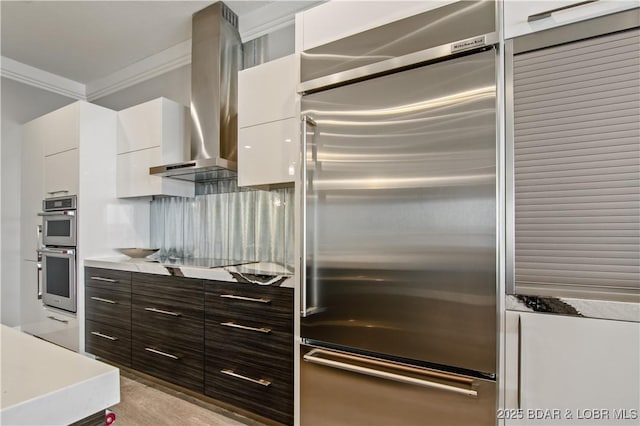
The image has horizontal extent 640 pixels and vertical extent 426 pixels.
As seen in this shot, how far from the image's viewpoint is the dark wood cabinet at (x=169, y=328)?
225cm

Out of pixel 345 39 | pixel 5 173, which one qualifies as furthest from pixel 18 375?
pixel 5 173

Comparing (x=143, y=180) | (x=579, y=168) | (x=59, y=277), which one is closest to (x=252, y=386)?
(x=579, y=168)

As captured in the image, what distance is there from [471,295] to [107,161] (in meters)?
3.20

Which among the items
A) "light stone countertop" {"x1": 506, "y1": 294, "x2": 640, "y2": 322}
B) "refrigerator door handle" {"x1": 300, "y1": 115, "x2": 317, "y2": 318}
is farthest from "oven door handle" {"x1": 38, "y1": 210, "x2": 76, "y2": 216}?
"light stone countertop" {"x1": 506, "y1": 294, "x2": 640, "y2": 322}

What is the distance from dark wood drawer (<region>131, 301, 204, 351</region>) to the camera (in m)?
2.25

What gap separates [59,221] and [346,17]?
119 inches

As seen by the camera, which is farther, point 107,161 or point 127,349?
point 107,161

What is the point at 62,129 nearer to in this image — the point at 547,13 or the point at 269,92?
the point at 269,92

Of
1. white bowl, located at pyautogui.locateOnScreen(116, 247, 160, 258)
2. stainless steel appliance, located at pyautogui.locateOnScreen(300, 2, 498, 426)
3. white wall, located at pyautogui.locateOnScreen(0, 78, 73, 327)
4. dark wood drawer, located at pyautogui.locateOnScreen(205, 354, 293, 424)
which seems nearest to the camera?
stainless steel appliance, located at pyautogui.locateOnScreen(300, 2, 498, 426)

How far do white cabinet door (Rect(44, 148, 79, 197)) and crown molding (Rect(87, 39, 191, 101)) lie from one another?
42.5 inches

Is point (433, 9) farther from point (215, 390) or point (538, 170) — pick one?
point (215, 390)

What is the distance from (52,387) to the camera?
0.54m

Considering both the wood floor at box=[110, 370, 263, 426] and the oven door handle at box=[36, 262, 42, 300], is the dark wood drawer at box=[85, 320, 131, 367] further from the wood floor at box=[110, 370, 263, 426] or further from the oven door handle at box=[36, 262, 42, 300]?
the oven door handle at box=[36, 262, 42, 300]

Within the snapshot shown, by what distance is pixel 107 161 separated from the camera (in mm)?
3178
